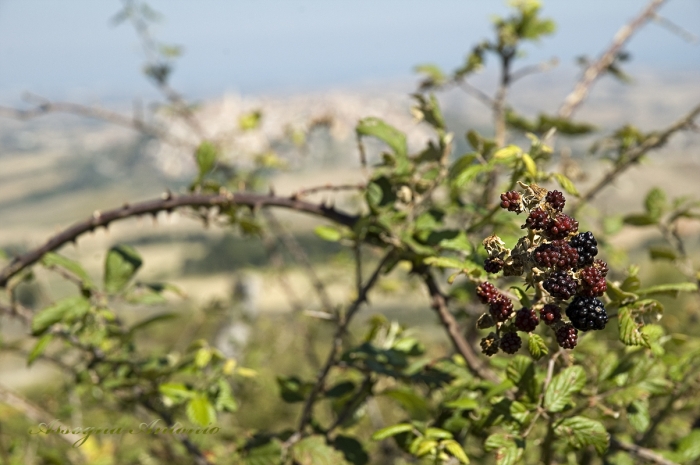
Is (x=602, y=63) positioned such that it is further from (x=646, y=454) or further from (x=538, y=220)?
(x=538, y=220)

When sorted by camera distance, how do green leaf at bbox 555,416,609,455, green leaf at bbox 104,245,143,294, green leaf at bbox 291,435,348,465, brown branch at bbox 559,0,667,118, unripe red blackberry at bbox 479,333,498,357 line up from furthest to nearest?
brown branch at bbox 559,0,667,118, green leaf at bbox 104,245,143,294, green leaf at bbox 291,435,348,465, green leaf at bbox 555,416,609,455, unripe red blackberry at bbox 479,333,498,357

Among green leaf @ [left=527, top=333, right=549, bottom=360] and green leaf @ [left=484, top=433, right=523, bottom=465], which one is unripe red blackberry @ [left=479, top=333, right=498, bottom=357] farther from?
green leaf @ [left=484, top=433, right=523, bottom=465]

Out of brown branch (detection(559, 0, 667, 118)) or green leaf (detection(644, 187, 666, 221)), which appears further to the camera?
brown branch (detection(559, 0, 667, 118))

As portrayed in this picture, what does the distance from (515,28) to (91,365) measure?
3.41 m

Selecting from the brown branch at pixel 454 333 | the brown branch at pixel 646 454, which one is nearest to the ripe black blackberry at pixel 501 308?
the brown branch at pixel 454 333

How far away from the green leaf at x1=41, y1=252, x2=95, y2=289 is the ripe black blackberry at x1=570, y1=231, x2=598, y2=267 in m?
2.13

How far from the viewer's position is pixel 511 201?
1.39 meters

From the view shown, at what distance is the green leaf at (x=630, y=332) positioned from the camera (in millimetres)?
1585

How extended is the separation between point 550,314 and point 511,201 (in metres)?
0.29

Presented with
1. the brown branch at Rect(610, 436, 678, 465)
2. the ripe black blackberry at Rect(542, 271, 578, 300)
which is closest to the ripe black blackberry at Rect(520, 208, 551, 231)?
the ripe black blackberry at Rect(542, 271, 578, 300)

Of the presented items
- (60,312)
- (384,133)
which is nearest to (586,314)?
(384,133)

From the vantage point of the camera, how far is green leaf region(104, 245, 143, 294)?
106 inches

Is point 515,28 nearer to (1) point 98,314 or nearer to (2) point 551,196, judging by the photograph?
(2) point 551,196

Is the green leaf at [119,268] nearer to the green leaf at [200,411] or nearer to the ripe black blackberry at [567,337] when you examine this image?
the green leaf at [200,411]
